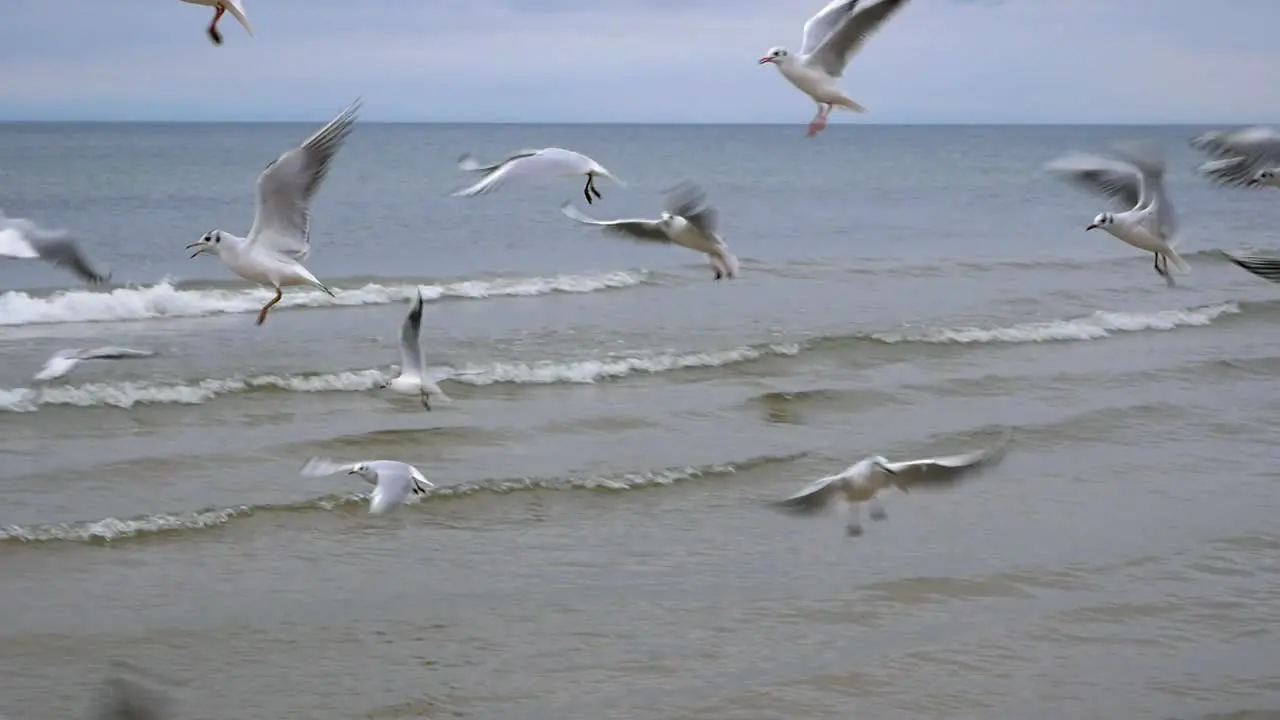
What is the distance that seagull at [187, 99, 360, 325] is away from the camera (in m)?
7.36

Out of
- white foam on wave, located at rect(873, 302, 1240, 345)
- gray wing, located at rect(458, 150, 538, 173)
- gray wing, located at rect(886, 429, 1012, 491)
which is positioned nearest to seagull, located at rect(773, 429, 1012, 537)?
gray wing, located at rect(886, 429, 1012, 491)

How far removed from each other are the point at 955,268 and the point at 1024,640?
633 inches

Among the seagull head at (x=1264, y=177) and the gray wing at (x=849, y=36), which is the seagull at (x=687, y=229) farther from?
the seagull head at (x=1264, y=177)

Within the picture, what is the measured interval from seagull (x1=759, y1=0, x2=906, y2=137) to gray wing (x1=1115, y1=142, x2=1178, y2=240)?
1.67 meters

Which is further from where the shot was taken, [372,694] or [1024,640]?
[1024,640]

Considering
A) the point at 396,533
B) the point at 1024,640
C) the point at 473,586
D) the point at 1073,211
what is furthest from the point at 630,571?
the point at 1073,211

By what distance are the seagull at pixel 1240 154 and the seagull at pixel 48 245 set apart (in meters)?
6.03

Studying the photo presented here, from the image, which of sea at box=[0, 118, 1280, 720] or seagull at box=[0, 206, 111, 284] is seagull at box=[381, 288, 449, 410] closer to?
sea at box=[0, 118, 1280, 720]

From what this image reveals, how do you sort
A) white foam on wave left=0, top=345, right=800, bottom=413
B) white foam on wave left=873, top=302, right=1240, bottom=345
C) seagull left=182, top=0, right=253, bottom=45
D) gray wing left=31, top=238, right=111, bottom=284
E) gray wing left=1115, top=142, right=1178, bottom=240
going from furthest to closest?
white foam on wave left=873, top=302, right=1240, bottom=345 → white foam on wave left=0, top=345, right=800, bottom=413 → gray wing left=31, top=238, right=111, bottom=284 → gray wing left=1115, top=142, right=1178, bottom=240 → seagull left=182, top=0, right=253, bottom=45

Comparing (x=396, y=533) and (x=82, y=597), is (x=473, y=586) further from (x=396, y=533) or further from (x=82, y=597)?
(x=82, y=597)

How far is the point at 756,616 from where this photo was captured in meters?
7.74

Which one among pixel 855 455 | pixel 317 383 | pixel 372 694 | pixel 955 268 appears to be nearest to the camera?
pixel 372 694

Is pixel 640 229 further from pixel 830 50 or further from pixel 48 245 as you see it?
pixel 48 245

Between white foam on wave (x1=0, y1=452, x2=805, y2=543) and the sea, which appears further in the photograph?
white foam on wave (x1=0, y1=452, x2=805, y2=543)
